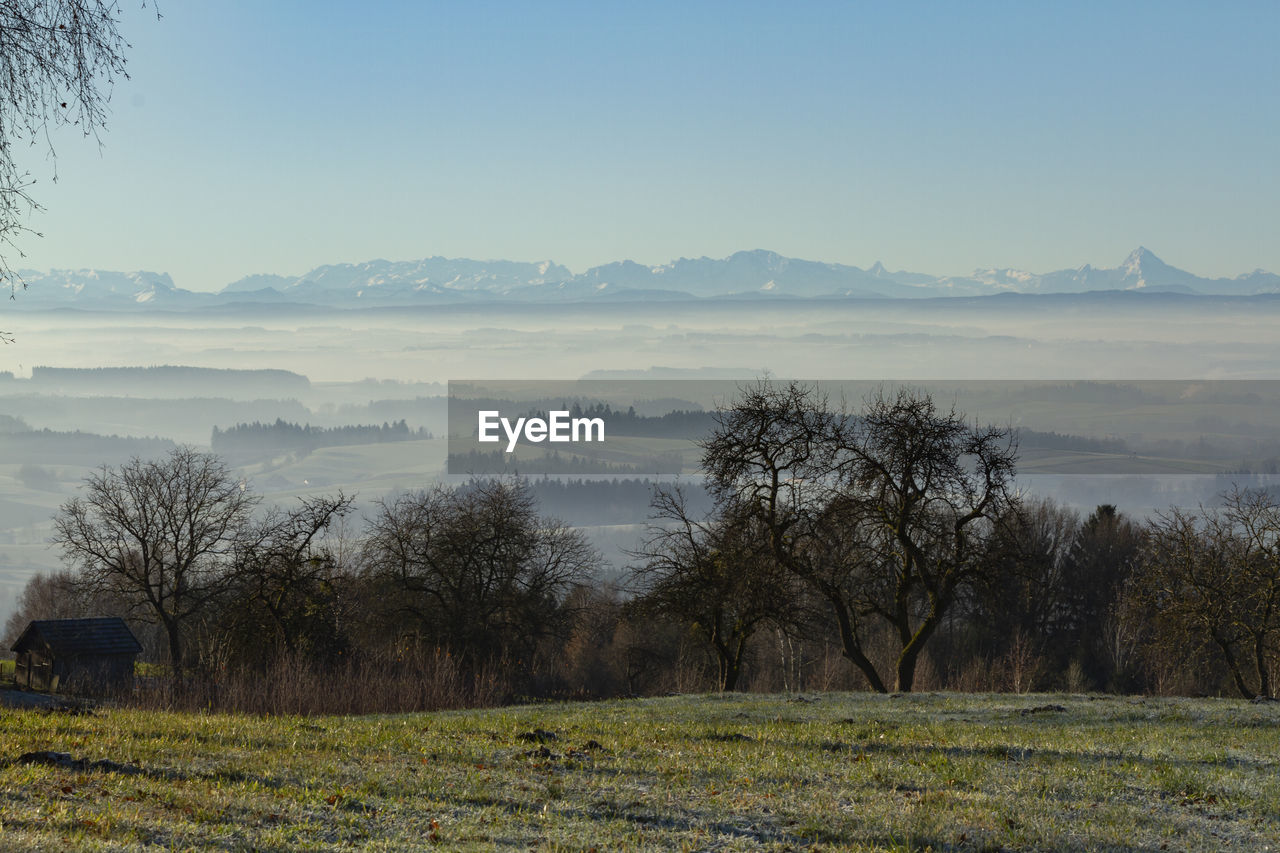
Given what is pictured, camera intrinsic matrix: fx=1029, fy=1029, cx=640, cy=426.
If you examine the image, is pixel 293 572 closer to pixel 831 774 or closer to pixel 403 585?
pixel 403 585

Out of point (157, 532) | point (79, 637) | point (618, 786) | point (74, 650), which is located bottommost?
point (74, 650)

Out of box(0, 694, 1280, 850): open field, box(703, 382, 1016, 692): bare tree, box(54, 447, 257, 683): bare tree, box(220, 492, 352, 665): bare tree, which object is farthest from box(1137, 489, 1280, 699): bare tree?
box(54, 447, 257, 683): bare tree

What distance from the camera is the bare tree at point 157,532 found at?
194ft

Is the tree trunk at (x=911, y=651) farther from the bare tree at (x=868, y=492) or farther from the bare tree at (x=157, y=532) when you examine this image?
the bare tree at (x=157, y=532)

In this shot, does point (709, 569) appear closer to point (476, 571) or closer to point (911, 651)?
point (911, 651)

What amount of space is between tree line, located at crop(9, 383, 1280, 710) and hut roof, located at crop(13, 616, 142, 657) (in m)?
2.38

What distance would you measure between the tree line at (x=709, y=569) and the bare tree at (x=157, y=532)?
14 cm

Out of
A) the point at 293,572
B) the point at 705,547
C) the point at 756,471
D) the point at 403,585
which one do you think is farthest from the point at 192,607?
the point at 756,471

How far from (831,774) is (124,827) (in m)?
6.83

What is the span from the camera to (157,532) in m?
61.1

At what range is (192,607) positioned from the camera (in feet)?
193

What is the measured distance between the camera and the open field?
26.7ft

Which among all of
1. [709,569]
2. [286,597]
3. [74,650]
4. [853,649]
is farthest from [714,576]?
[74,650]

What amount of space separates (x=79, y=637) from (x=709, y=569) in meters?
37.3
